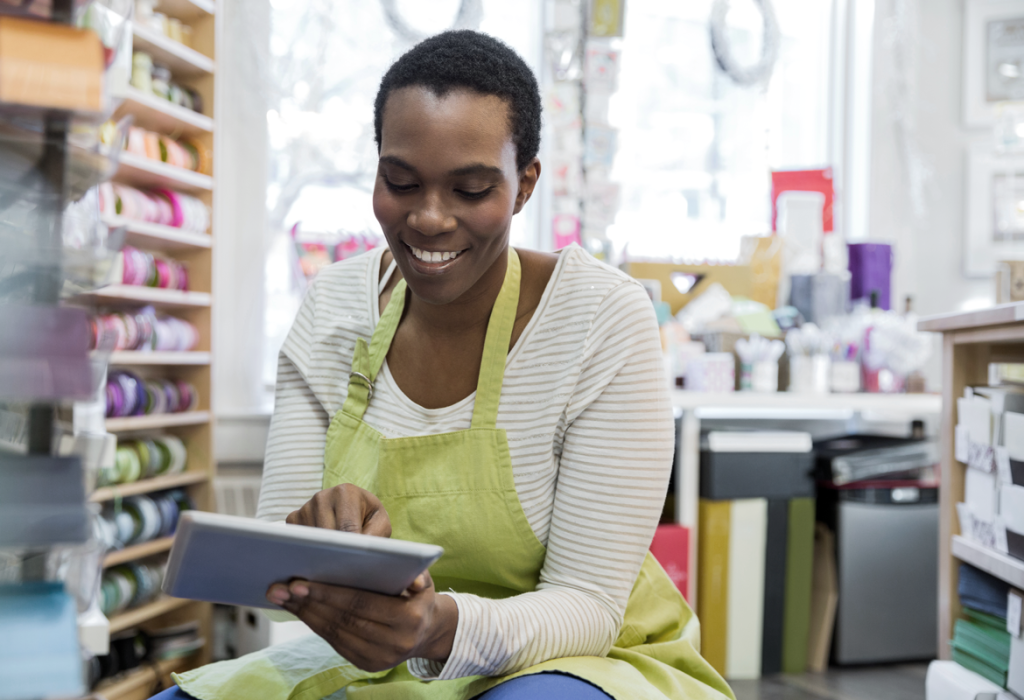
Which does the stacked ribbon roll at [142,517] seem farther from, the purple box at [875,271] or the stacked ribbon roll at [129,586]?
the purple box at [875,271]

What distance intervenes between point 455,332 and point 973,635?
3.15 feet

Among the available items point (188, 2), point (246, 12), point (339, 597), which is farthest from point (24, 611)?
point (246, 12)

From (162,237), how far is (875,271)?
1.98 metres

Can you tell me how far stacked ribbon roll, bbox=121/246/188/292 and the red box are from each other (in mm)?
1284

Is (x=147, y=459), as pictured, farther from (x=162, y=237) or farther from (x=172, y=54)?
(x=172, y=54)

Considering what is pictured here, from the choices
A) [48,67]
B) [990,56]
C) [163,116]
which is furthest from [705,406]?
[48,67]

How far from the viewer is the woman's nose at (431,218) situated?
86 centimetres

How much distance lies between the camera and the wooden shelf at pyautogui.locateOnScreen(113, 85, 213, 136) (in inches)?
→ 71.1

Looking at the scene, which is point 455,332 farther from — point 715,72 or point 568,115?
point 715,72

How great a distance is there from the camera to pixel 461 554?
0.91 meters

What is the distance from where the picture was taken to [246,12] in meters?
2.34

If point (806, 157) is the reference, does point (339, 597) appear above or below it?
below

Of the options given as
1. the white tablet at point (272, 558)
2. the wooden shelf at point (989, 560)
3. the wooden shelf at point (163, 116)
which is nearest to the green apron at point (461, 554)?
the white tablet at point (272, 558)

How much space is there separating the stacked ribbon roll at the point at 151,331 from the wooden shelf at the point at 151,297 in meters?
0.03
